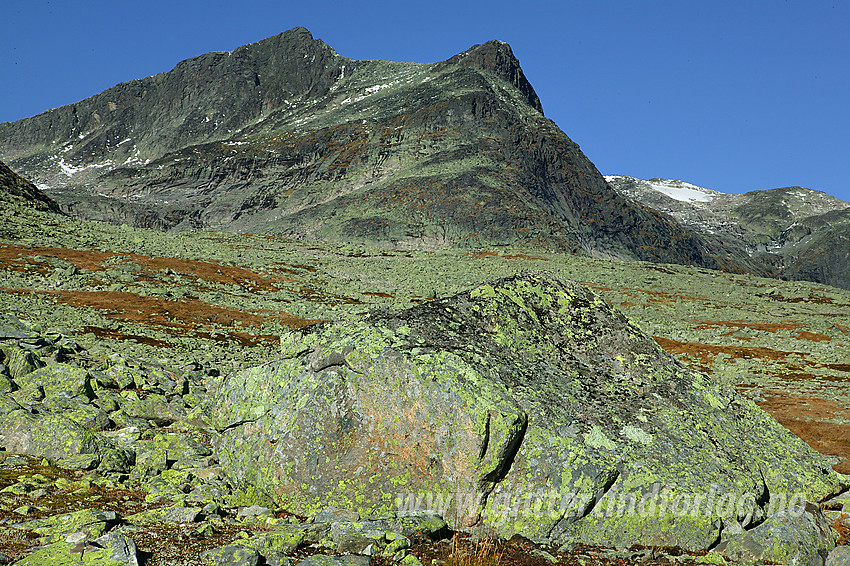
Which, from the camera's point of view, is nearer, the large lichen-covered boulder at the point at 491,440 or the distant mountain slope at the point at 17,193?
the large lichen-covered boulder at the point at 491,440

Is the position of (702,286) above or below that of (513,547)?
A: above

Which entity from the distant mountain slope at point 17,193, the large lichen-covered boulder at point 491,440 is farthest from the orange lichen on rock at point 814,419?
the distant mountain slope at point 17,193

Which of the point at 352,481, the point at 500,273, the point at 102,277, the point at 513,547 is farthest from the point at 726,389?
the point at 500,273

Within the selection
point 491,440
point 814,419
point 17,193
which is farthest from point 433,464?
point 17,193

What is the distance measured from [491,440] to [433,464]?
99cm

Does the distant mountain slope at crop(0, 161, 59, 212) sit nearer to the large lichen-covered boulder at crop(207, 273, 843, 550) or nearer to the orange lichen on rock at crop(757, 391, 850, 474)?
the large lichen-covered boulder at crop(207, 273, 843, 550)

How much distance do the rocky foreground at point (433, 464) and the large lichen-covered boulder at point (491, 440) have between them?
0.03m

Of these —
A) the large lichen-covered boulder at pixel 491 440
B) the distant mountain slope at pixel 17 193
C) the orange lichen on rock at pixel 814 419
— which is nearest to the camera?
the large lichen-covered boulder at pixel 491 440

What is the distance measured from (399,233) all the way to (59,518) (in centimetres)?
14294

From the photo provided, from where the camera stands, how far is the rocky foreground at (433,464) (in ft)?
25.8

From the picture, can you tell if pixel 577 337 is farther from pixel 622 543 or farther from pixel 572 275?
pixel 572 275

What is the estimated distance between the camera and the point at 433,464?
9031 millimetres

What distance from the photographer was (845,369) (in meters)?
43.8

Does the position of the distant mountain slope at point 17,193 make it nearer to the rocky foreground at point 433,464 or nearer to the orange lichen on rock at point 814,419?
the rocky foreground at point 433,464
